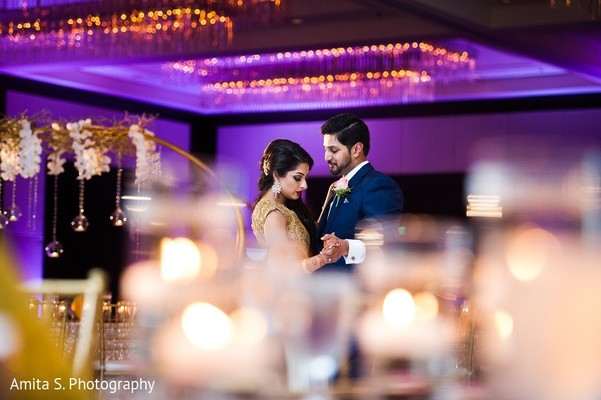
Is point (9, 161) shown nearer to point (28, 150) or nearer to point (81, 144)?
point (28, 150)

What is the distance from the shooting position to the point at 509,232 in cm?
175

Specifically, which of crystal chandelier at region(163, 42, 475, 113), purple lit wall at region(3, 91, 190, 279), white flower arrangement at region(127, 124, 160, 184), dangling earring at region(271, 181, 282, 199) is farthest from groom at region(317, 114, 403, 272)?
purple lit wall at region(3, 91, 190, 279)

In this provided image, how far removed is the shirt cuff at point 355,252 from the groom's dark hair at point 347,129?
39 cm

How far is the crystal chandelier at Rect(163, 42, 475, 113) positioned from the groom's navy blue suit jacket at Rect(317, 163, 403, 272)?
5.44 meters

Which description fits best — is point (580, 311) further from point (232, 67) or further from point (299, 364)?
point (232, 67)

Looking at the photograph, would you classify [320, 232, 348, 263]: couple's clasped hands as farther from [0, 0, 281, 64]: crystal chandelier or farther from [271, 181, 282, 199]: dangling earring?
[0, 0, 281, 64]: crystal chandelier


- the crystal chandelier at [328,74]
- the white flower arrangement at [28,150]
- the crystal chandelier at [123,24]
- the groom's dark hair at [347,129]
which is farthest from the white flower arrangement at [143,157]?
the crystal chandelier at [328,74]

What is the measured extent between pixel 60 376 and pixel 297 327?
0.79m

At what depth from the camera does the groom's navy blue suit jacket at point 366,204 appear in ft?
13.2

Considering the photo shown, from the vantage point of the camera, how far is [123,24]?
803 cm

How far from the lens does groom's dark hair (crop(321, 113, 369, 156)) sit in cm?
404

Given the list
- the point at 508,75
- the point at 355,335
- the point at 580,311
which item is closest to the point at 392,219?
the point at 355,335

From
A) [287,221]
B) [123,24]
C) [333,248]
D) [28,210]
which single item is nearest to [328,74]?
[123,24]

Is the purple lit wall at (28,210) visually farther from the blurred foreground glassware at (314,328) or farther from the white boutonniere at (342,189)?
the blurred foreground glassware at (314,328)
